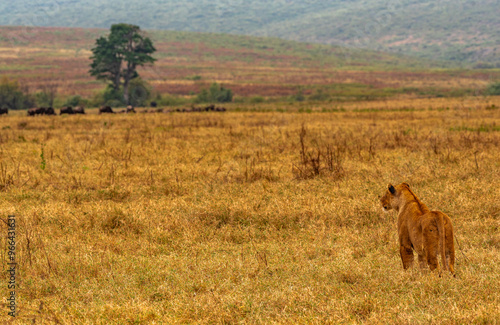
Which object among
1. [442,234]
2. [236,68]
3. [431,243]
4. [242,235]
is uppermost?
[236,68]

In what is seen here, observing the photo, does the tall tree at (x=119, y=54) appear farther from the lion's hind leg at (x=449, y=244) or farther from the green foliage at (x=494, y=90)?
the lion's hind leg at (x=449, y=244)

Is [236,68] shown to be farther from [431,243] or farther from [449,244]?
[449,244]

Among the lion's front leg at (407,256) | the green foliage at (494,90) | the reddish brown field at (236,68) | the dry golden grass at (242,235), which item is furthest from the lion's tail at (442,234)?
the green foliage at (494,90)

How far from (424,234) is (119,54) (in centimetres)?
6329

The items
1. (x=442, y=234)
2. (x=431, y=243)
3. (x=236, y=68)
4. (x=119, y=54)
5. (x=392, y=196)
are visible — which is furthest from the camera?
(x=236, y=68)

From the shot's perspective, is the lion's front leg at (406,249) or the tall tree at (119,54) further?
the tall tree at (119,54)

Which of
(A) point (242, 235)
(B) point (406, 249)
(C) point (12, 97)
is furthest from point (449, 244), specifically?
(C) point (12, 97)

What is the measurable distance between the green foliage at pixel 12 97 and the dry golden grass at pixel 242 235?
4421 centimetres

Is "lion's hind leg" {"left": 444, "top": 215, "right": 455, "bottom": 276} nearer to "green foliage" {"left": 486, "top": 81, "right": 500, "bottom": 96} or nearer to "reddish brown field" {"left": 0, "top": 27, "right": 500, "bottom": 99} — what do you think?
"reddish brown field" {"left": 0, "top": 27, "right": 500, "bottom": 99}

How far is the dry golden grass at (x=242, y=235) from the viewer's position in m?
5.52

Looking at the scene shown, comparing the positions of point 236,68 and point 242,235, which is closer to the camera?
point 242,235

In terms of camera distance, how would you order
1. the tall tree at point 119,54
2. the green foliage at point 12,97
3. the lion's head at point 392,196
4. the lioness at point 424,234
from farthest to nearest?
the tall tree at point 119,54
the green foliage at point 12,97
the lion's head at point 392,196
the lioness at point 424,234

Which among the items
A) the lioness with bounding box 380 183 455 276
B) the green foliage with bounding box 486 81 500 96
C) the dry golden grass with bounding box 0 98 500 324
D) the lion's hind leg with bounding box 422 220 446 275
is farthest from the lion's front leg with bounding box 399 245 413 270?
the green foliage with bounding box 486 81 500 96

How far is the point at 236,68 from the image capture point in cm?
13200
